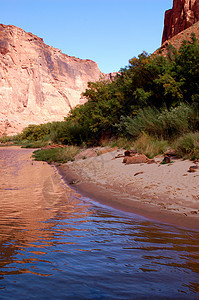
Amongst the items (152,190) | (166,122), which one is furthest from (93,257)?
(166,122)

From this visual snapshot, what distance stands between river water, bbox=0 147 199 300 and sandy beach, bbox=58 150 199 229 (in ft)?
2.26

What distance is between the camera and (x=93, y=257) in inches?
98.9

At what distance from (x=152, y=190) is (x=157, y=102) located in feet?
36.0

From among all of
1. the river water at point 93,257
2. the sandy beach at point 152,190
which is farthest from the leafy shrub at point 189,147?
the river water at point 93,257

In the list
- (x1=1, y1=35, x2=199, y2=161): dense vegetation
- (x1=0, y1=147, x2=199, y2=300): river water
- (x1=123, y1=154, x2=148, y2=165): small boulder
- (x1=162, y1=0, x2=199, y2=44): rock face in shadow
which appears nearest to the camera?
(x1=0, y1=147, x2=199, y2=300): river water

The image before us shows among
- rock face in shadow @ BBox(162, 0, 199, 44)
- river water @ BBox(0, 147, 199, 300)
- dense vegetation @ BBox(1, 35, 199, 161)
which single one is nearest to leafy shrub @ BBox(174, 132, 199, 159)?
dense vegetation @ BBox(1, 35, 199, 161)

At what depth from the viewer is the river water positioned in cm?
183

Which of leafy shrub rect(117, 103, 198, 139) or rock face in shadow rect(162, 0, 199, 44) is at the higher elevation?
rock face in shadow rect(162, 0, 199, 44)

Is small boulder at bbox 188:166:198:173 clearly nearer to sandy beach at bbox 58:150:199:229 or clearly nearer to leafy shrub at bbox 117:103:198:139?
sandy beach at bbox 58:150:199:229

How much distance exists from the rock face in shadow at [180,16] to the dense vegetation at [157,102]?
31647 millimetres

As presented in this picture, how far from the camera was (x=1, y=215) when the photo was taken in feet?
14.3

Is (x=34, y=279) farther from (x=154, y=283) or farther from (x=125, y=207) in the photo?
(x=125, y=207)

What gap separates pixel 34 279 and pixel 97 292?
1.67 feet

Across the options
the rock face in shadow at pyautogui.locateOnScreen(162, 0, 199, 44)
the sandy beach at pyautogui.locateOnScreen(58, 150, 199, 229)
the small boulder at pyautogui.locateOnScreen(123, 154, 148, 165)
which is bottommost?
the sandy beach at pyautogui.locateOnScreen(58, 150, 199, 229)
